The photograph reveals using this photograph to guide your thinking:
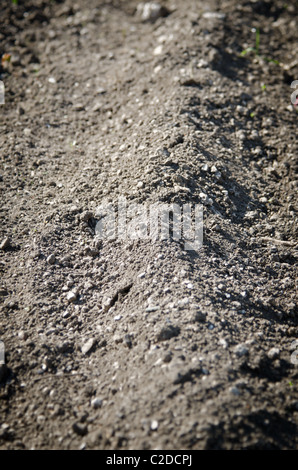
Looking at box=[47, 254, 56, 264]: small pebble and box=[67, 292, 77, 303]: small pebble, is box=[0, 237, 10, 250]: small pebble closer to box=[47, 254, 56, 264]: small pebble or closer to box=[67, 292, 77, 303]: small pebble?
box=[47, 254, 56, 264]: small pebble

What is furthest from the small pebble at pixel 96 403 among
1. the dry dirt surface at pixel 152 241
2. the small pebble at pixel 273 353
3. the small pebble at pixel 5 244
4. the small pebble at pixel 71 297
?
the small pebble at pixel 5 244

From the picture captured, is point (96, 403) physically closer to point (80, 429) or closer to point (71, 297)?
point (80, 429)

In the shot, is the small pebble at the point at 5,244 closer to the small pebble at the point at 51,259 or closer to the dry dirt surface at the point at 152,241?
the dry dirt surface at the point at 152,241

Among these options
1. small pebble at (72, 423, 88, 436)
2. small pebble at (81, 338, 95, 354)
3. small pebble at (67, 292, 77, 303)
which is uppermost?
small pebble at (67, 292, 77, 303)

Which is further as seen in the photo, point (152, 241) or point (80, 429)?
point (152, 241)

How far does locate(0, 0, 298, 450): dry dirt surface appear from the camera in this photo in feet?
5.46

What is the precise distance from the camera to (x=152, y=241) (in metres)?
2.13

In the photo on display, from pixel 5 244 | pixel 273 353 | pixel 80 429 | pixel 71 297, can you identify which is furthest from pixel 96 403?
pixel 5 244

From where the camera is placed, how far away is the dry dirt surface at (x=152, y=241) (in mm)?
1663

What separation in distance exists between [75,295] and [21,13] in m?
3.61

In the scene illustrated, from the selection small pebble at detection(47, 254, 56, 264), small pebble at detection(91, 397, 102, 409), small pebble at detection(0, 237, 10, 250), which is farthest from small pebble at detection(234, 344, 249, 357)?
small pebble at detection(0, 237, 10, 250)

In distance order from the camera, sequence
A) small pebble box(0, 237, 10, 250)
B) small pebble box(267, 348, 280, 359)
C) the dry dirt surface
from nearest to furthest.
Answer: the dry dirt surface → small pebble box(267, 348, 280, 359) → small pebble box(0, 237, 10, 250)

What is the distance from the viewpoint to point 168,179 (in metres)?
2.35

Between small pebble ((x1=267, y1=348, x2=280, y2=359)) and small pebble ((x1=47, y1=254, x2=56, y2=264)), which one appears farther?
small pebble ((x1=47, y1=254, x2=56, y2=264))
